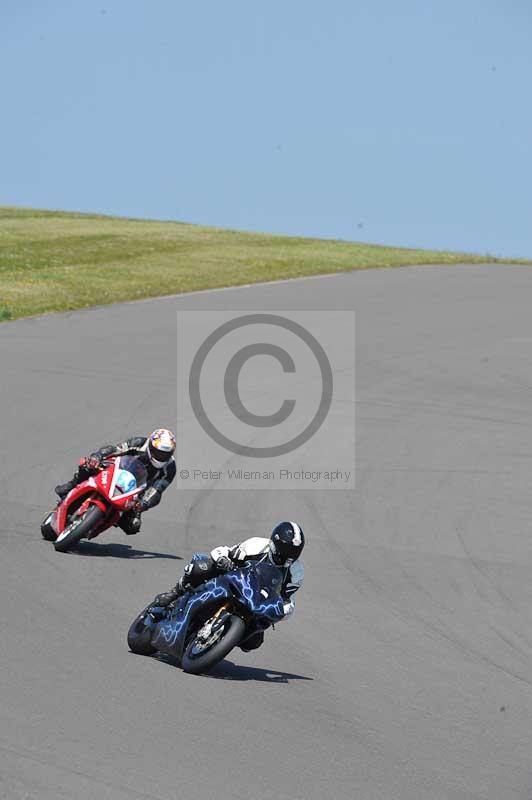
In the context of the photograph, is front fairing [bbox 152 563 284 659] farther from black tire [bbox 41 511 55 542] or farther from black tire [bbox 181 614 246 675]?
black tire [bbox 41 511 55 542]

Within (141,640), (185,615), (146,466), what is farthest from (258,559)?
(146,466)

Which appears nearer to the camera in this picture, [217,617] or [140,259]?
[217,617]

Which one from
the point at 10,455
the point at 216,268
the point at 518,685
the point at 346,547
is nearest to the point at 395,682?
the point at 518,685

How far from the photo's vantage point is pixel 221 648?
28.5 ft

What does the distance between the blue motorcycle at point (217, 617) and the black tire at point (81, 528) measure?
3305mm

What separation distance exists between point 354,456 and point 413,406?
393 cm

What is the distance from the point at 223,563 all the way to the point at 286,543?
503mm

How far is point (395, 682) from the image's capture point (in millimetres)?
9312

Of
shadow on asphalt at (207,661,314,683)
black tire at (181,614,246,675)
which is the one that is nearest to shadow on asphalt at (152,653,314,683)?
shadow on asphalt at (207,661,314,683)

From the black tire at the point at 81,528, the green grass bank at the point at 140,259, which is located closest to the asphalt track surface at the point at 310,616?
the black tire at the point at 81,528

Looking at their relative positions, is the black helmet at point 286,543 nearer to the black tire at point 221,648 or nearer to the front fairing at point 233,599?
the front fairing at point 233,599

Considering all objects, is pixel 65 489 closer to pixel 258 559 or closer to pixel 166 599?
pixel 166 599

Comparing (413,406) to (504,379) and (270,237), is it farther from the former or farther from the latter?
(270,237)

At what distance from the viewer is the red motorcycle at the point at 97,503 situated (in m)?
12.5
